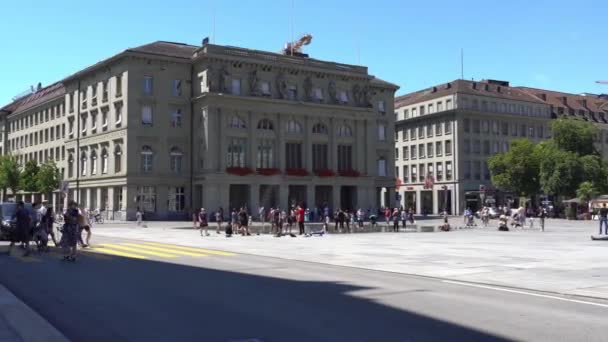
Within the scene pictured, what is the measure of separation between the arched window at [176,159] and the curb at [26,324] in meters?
57.8

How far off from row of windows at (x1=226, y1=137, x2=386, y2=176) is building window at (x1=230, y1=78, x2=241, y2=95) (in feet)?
16.3

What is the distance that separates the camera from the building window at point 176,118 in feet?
222

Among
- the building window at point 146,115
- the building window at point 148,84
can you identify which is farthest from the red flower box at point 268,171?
the building window at point 148,84

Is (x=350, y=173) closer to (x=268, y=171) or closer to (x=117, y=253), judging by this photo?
(x=268, y=171)

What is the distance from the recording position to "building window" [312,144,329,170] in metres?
72.8

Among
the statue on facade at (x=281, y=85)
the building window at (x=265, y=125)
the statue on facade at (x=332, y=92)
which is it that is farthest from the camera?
the statue on facade at (x=332, y=92)

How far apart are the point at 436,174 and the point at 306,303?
285 ft

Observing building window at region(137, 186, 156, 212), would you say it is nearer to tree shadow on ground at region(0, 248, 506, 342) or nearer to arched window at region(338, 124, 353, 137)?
arched window at region(338, 124, 353, 137)

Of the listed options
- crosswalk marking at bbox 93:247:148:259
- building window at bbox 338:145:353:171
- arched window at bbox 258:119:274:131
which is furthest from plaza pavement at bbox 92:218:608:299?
building window at bbox 338:145:353:171

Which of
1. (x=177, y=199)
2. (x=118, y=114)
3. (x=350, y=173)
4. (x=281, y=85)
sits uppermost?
(x=281, y=85)

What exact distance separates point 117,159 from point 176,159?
20.0 ft

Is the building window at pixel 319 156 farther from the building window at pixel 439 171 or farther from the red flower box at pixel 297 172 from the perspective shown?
the building window at pixel 439 171

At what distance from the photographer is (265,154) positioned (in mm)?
69625

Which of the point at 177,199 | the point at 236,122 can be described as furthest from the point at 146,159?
the point at 236,122
